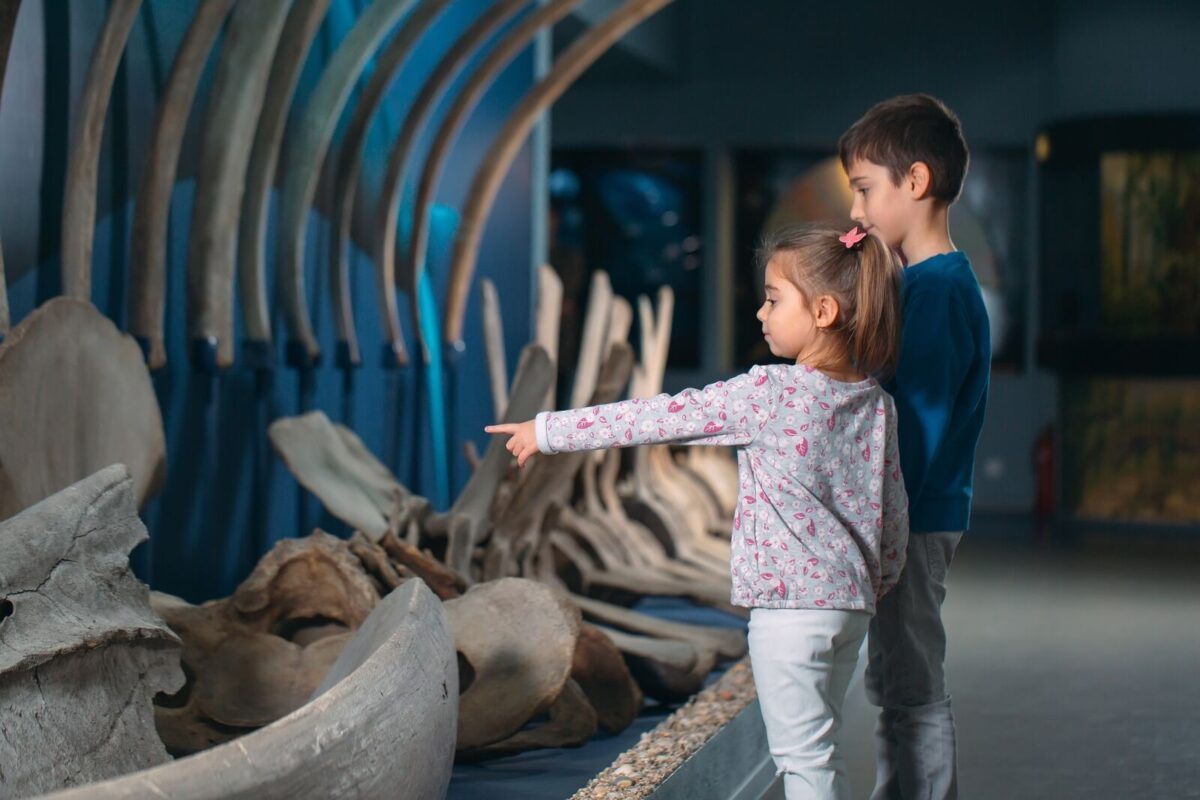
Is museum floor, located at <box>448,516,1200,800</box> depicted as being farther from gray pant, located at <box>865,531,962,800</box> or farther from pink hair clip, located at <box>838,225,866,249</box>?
pink hair clip, located at <box>838,225,866,249</box>

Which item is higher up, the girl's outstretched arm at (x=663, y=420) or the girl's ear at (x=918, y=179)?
the girl's ear at (x=918, y=179)

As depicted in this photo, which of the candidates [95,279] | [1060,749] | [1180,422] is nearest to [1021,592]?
[1060,749]

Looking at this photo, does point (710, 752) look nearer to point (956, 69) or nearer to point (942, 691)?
point (942, 691)

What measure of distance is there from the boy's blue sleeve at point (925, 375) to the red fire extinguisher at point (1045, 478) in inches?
338

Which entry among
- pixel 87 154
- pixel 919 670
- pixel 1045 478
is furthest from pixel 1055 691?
pixel 1045 478

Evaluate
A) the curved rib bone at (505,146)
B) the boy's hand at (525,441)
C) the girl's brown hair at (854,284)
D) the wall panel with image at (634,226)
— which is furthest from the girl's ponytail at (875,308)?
the wall panel with image at (634,226)

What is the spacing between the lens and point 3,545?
2.06 m

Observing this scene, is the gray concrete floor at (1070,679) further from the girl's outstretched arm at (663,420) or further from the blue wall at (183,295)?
the blue wall at (183,295)

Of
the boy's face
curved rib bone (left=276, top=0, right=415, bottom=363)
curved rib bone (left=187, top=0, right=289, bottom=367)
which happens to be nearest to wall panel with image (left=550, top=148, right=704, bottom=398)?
curved rib bone (left=276, top=0, right=415, bottom=363)

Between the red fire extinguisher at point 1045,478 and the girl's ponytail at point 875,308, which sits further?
the red fire extinguisher at point 1045,478

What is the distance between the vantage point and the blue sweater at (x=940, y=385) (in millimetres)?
2525

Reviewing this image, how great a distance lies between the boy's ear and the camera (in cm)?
264

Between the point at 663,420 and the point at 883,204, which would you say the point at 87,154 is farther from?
the point at 883,204

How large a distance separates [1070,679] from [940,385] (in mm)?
2571
